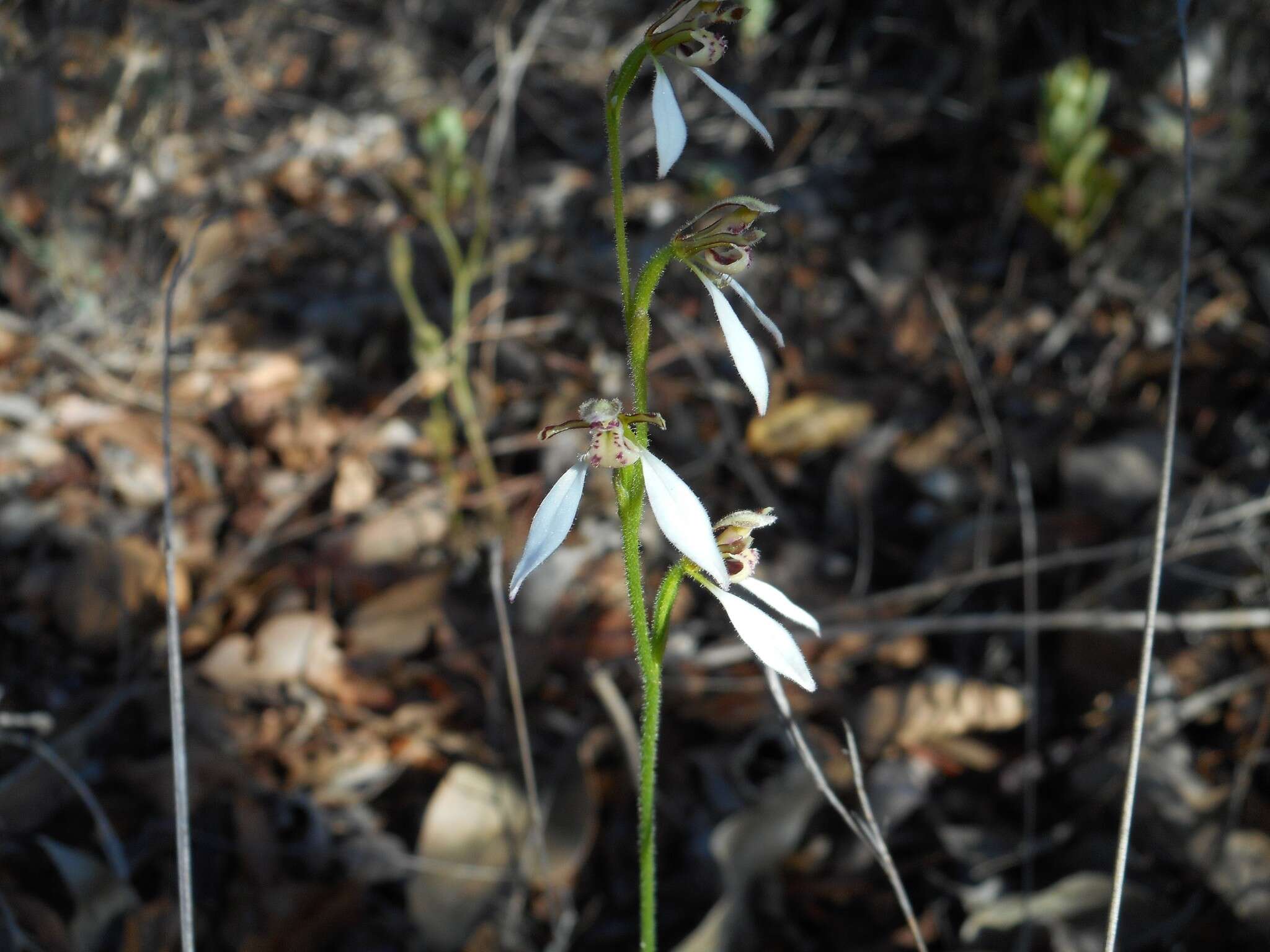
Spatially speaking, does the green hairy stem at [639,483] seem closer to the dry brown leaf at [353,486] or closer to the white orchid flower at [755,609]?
the white orchid flower at [755,609]

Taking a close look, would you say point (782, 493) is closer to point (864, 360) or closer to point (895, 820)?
point (864, 360)

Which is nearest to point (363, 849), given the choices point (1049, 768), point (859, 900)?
point (859, 900)

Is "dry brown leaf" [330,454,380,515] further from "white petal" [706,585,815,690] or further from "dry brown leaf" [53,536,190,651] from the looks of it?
"white petal" [706,585,815,690]

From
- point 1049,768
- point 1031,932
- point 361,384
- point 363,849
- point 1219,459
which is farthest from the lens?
point 361,384

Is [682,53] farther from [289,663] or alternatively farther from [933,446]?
[933,446]

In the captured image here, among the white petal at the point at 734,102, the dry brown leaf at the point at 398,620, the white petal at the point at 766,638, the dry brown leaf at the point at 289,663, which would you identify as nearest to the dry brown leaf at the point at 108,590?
the dry brown leaf at the point at 289,663

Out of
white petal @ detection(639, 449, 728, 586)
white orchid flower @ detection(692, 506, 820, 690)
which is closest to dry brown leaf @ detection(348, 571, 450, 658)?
white orchid flower @ detection(692, 506, 820, 690)
